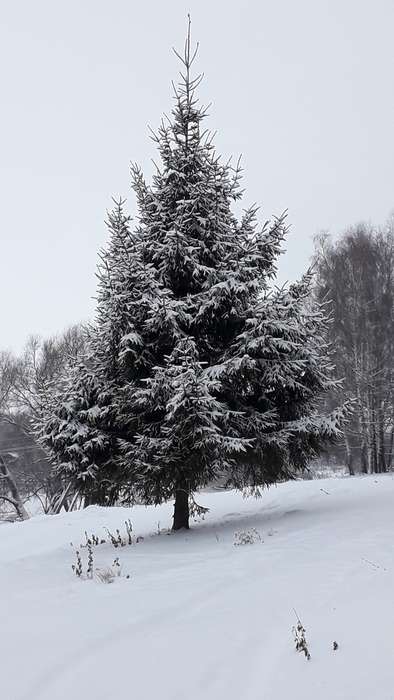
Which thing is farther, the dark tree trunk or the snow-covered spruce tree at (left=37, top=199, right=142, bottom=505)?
the dark tree trunk

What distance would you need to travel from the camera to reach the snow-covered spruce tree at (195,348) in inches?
283

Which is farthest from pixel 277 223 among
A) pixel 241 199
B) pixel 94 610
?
pixel 94 610

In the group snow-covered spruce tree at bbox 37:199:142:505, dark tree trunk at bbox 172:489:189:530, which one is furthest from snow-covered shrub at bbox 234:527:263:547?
snow-covered spruce tree at bbox 37:199:142:505

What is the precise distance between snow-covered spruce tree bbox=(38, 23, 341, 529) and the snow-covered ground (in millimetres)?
1246

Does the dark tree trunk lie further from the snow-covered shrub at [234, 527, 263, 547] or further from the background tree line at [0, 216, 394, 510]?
the background tree line at [0, 216, 394, 510]

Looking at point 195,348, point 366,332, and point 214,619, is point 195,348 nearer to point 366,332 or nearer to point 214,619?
point 214,619

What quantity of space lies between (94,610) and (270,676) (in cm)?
198

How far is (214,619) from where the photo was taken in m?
3.74

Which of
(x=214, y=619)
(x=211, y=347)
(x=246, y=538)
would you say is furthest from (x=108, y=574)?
(x=211, y=347)

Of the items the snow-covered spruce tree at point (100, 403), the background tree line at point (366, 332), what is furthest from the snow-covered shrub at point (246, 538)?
the background tree line at point (366, 332)

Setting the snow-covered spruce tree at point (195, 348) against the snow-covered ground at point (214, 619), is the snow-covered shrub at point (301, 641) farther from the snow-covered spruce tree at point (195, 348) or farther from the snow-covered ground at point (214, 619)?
the snow-covered spruce tree at point (195, 348)

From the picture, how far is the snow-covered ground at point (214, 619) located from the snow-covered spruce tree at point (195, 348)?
1.25 m

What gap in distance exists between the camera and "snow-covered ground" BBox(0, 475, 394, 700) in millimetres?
2861

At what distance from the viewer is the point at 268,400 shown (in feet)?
26.3
